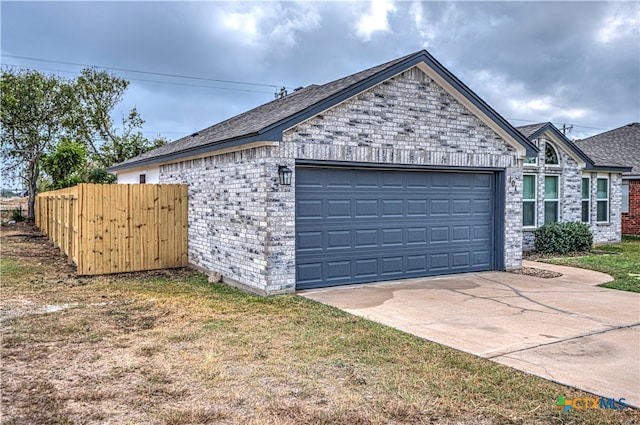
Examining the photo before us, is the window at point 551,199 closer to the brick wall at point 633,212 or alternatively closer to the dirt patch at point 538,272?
the dirt patch at point 538,272

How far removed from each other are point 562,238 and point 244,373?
13840mm

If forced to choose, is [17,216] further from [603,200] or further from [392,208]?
[603,200]

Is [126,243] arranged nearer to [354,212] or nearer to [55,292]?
[55,292]

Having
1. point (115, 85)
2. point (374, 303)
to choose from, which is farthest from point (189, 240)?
point (115, 85)

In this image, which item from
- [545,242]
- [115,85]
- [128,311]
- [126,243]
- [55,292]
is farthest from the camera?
[115,85]

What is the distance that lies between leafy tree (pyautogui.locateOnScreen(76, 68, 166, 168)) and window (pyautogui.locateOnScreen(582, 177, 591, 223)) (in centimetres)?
2608

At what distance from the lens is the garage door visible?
959 cm

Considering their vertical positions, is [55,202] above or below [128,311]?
above

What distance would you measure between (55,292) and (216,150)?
4.05 m

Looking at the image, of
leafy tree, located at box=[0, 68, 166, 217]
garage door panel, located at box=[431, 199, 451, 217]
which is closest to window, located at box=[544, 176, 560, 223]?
garage door panel, located at box=[431, 199, 451, 217]

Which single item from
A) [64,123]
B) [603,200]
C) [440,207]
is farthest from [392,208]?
[64,123]

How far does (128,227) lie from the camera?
11.7 m

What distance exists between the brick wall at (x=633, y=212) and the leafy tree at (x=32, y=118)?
32066 millimetres

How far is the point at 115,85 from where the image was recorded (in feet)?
112
